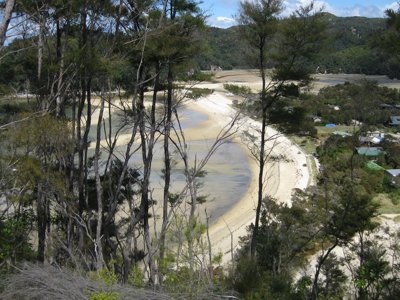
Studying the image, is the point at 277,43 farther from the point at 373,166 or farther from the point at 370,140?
the point at 370,140

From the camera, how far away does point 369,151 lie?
31797mm

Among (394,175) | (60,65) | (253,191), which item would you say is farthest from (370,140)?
(60,65)

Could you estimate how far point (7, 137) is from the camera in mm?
8016

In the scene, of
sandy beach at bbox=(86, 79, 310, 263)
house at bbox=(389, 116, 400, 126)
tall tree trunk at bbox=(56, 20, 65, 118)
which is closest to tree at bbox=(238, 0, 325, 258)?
sandy beach at bbox=(86, 79, 310, 263)

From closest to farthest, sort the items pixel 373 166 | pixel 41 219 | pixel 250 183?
pixel 41 219 < pixel 250 183 < pixel 373 166

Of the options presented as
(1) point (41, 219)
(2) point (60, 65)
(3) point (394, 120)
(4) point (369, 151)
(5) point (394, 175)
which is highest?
(2) point (60, 65)

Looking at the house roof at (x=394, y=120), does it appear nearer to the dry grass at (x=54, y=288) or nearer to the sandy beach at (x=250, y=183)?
the sandy beach at (x=250, y=183)

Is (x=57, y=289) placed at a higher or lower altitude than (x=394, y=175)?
higher

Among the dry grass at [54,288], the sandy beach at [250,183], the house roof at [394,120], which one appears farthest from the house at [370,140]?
the dry grass at [54,288]

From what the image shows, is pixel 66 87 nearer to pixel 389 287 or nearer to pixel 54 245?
pixel 54 245

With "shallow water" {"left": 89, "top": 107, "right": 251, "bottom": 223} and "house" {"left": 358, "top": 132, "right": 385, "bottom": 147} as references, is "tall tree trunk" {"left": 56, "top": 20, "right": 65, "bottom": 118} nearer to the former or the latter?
"shallow water" {"left": 89, "top": 107, "right": 251, "bottom": 223}

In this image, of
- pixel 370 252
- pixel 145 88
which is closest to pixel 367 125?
pixel 370 252

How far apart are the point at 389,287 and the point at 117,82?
876 cm

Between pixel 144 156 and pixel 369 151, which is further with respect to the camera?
pixel 369 151
